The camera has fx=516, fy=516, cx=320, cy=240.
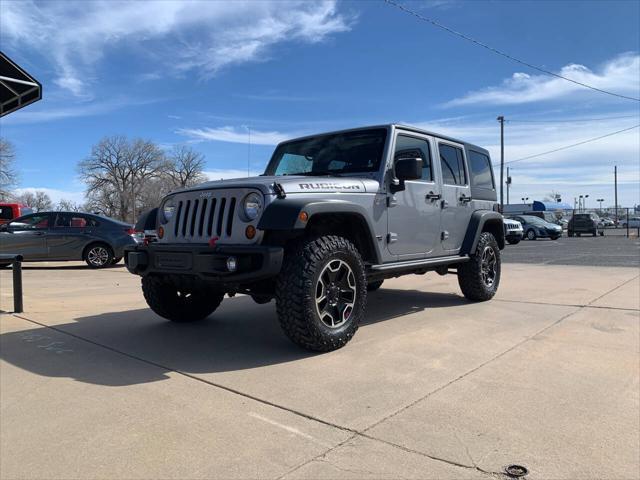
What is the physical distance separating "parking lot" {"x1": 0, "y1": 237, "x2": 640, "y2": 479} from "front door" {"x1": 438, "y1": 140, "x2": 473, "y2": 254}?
0.91 metres

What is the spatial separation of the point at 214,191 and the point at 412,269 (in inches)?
89.0

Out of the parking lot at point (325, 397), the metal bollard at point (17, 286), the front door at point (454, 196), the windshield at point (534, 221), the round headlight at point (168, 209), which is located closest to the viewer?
the parking lot at point (325, 397)

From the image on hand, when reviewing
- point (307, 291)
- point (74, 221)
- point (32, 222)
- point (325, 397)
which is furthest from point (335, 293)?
point (32, 222)

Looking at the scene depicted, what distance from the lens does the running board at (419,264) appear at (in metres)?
4.89

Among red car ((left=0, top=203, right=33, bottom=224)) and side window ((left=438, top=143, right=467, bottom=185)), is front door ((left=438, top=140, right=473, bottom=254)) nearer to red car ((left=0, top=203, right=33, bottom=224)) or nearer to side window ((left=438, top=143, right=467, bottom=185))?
side window ((left=438, top=143, right=467, bottom=185))

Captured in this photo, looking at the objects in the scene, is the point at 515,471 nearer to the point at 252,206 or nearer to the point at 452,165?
the point at 252,206

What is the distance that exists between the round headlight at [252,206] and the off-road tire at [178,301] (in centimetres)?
129

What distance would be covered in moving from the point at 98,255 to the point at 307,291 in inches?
390

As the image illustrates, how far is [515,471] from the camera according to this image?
237 cm

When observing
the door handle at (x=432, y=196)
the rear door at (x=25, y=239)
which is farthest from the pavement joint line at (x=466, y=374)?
the rear door at (x=25, y=239)

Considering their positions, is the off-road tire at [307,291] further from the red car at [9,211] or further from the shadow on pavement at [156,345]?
the red car at [9,211]

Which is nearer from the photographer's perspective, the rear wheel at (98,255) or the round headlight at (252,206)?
the round headlight at (252,206)

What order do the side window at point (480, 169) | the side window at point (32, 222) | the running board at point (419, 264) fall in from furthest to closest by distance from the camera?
the side window at point (32, 222) → the side window at point (480, 169) → the running board at point (419, 264)

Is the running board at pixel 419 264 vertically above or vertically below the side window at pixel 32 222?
below
